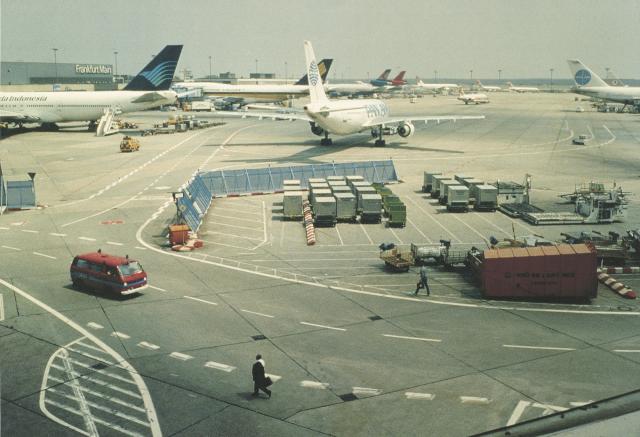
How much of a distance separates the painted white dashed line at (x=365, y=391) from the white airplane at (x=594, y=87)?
16132 centimetres

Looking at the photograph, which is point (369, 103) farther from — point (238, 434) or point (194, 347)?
point (238, 434)

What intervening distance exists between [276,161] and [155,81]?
167ft

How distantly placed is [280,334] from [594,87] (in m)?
160

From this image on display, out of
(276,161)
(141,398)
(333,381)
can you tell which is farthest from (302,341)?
(276,161)

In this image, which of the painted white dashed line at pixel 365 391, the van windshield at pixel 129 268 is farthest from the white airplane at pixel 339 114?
the painted white dashed line at pixel 365 391

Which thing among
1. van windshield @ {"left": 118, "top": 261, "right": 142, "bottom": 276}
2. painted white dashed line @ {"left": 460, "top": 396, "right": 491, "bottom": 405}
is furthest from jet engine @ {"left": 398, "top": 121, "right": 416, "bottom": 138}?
painted white dashed line @ {"left": 460, "top": 396, "right": 491, "bottom": 405}

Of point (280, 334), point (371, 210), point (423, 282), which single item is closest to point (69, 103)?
point (371, 210)

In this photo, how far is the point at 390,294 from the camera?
36.7 metres

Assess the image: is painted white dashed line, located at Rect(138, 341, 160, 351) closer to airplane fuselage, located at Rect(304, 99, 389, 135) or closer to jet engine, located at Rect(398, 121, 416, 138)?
airplane fuselage, located at Rect(304, 99, 389, 135)

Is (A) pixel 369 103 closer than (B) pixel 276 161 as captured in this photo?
No

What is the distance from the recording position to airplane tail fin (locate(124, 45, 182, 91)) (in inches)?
4742

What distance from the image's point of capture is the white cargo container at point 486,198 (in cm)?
5697

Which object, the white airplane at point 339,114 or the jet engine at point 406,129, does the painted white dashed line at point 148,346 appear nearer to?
the white airplane at point 339,114

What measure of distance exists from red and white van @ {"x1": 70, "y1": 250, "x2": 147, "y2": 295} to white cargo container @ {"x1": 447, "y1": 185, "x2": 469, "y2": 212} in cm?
3026
